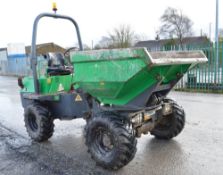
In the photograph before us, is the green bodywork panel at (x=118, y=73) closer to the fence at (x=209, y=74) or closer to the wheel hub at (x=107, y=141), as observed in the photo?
the wheel hub at (x=107, y=141)

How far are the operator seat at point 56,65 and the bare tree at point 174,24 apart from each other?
3460 centimetres

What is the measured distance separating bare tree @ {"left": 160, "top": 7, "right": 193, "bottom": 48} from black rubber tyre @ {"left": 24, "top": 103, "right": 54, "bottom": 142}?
115ft

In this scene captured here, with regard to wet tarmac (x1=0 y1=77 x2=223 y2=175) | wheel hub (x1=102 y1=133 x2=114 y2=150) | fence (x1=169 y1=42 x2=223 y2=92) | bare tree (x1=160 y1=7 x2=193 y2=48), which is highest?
bare tree (x1=160 y1=7 x2=193 y2=48)

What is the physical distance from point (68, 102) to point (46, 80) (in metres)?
0.77

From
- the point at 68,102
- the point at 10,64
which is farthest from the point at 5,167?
the point at 10,64

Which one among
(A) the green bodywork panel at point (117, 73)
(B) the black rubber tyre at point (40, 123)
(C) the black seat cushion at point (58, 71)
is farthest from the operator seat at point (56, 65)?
(A) the green bodywork panel at point (117, 73)

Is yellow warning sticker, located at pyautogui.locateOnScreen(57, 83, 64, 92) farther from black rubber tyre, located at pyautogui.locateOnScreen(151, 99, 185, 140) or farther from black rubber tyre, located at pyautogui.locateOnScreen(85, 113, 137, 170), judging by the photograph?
black rubber tyre, located at pyautogui.locateOnScreen(151, 99, 185, 140)

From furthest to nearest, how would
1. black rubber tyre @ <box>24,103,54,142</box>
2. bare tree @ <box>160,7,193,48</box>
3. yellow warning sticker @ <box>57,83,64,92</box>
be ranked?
bare tree @ <box>160,7,193,48</box>, black rubber tyre @ <box>24,103,54,142</box>, yellow warning sticker @ <box>57,83,64,92</box>

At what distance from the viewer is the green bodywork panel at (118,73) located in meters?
3.17

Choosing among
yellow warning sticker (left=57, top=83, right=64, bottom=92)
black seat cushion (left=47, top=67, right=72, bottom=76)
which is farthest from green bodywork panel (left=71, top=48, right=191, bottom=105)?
black seat cushion (left=47, top=67, right=72, bottom=76)

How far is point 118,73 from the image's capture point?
3344 mm

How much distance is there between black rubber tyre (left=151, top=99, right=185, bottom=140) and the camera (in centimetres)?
451

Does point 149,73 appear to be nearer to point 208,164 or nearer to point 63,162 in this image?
point 208,164

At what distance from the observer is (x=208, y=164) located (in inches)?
147
